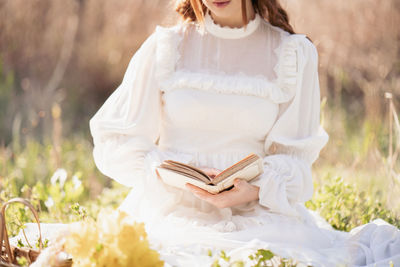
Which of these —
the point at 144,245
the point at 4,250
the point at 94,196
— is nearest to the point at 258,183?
the point at 144,245

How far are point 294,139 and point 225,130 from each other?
1.16ft

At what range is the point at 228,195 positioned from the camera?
7.69ft

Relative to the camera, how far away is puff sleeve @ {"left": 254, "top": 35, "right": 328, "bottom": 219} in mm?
2420

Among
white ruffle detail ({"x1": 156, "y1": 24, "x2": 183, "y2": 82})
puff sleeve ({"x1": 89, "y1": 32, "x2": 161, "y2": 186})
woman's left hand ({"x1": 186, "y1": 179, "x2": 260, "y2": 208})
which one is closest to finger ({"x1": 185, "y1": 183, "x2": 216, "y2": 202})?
woman's left hand ({"x1": 186, "y1": 179, "x2": 260, "y2": 208})

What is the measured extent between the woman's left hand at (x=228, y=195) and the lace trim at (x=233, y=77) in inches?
19.1

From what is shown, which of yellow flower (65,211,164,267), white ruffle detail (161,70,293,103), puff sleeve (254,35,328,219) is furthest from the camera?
white ruffle detail (161,70,293,103)

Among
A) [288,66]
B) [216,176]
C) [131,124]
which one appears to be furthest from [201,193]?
[288,66]

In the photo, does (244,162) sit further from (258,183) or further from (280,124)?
(280,124)

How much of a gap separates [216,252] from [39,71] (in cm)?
614

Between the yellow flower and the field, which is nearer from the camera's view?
the yellow flower

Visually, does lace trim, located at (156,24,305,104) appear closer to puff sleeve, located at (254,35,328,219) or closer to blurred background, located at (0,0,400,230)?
puff sleeve, located at (254,35,328,219)

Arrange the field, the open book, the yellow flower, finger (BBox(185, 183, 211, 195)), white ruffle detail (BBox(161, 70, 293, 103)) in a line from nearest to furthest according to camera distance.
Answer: the yellow flower < the open book < finger (BBox(185, 183, 211, 195)) < white ruffle detail (BBox(161, 70, 293, 103)) < the field

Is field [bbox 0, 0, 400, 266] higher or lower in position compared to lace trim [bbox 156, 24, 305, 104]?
lower

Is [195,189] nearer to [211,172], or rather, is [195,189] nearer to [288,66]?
[211,172]
